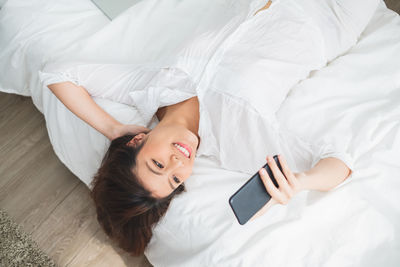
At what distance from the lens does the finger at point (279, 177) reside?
79cm

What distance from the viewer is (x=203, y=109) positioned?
115cm

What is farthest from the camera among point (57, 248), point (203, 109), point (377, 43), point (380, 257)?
point (57, 248)

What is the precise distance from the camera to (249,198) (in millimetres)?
771

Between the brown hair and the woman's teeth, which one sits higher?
the woman's teeth

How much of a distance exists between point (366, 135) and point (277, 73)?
34 cm

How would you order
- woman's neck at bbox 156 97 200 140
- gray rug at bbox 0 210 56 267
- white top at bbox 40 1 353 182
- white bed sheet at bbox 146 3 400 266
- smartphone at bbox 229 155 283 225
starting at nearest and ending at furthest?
smartphone at bbox 229 155 283 225 → white bed sheet at bbox 146 3 400 266 → white top at bbox 40 1 353 182 → woman's neck at bbox 156 97 200 140 → gray rug at bbox 0 210 56 267

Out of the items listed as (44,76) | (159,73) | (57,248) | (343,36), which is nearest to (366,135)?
(343,36)

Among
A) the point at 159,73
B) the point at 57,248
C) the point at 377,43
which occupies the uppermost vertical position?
the point at 377,43

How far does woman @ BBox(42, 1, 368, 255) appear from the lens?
41.4 inches

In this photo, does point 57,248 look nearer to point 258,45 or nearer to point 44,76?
point 44,76

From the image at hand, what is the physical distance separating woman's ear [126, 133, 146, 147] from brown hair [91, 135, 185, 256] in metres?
0.02

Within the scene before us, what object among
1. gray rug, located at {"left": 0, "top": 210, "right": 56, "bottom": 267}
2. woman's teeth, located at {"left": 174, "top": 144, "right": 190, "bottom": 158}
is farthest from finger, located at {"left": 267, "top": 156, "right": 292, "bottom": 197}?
gray rug, located at {"left": 0, "top": 210, "right": 56, "bottom": 267}

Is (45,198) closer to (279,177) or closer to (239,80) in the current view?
(239,80)

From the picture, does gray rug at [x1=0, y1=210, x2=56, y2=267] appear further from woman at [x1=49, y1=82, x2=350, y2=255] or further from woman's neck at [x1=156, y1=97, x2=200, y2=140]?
woman's neck at [x1=156, y1=97, x2=200, y2=140]
